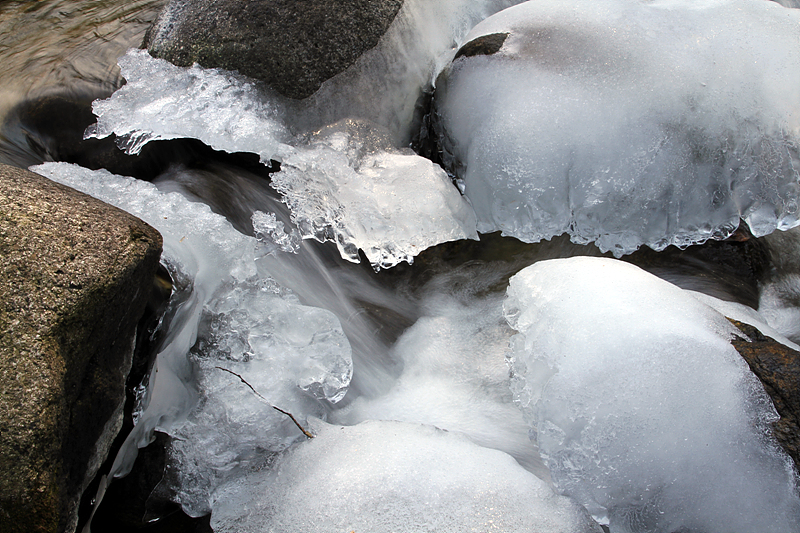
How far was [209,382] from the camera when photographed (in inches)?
79.4

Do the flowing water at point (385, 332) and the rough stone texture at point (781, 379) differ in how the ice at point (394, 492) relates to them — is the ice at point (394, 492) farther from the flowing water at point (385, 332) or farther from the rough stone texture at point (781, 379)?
the rough stone texture at point (781, 379)

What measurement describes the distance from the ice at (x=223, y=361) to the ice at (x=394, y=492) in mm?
141

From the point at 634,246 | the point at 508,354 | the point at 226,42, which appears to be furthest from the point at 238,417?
the point at 634,246

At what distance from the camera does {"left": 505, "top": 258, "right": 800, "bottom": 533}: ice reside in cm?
163

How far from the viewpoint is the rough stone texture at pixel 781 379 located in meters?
1.65

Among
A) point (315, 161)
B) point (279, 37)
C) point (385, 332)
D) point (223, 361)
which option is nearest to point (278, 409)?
point (223, 361)

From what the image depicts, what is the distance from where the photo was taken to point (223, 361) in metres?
2.04

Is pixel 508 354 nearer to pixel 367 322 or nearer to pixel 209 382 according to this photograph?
pixel 367 322

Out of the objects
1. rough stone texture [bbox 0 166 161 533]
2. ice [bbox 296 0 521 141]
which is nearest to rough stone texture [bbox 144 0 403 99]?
ice [bbox 296 0 521 141]

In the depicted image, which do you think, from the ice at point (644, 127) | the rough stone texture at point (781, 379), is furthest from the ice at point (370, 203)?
the rough stone texture at point (781, 379)

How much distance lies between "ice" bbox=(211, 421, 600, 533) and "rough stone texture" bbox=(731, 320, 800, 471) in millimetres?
637

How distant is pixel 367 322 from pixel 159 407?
912 millimetres

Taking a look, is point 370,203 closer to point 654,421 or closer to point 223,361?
point 223,361

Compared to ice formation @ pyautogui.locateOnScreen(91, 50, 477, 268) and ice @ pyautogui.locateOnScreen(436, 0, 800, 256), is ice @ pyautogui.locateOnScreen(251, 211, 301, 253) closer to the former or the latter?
ice formation @ pyautogui.locateOnScreen(91, 50, 477, 268)
